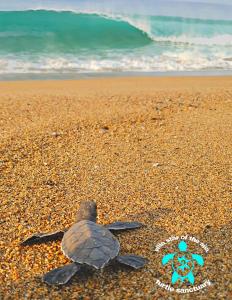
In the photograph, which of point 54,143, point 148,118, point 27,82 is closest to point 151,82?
point 27,82

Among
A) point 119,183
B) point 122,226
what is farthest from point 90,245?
point 119,183

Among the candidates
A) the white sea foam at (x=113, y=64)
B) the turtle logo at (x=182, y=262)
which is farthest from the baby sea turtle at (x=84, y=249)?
the white sea foam at (x=113, y=64)

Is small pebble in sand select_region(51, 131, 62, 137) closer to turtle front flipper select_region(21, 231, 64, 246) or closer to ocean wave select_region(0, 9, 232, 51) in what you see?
turtle front flipper select_region(21, 231, 64, 246)

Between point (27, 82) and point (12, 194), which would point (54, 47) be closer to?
point (27, 82)

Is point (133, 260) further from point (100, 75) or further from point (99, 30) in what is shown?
point (99, 30)

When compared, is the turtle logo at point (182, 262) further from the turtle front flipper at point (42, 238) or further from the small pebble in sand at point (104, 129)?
the small pebble in sand at point (104, 129)
